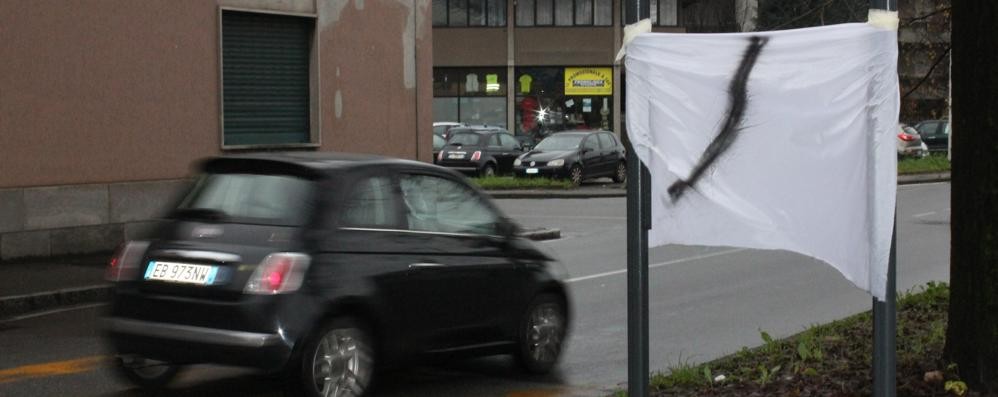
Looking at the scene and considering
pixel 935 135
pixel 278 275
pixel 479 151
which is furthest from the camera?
pixel 935 135

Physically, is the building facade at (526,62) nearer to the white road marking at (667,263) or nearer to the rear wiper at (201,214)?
the white road marking at (667,263)

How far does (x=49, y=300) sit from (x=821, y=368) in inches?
318

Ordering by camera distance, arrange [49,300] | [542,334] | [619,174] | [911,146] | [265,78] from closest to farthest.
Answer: [542,334], [49,300], [265,78], [619,174], [911,146]

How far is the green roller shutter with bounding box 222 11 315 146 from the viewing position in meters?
19.3

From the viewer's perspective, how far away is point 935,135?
5891 centimetres

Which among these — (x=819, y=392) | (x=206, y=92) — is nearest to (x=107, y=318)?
(x=819, y=392)

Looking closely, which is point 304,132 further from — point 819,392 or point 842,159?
point 842,159

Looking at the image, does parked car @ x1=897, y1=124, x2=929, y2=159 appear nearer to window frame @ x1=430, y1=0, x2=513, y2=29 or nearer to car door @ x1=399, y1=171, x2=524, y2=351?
window frame @ x1=430, y1=0, x2=513, y2=29

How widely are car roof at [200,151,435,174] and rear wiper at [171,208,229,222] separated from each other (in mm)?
328

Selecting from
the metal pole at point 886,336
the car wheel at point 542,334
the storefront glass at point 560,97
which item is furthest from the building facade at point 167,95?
the storefront glass at point 560,97

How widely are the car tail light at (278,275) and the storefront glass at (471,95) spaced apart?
55780mm

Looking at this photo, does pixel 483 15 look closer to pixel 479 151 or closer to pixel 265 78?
pixel 479 151

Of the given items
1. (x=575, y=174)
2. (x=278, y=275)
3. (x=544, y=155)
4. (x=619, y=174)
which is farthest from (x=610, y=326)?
(x=619, y=174)

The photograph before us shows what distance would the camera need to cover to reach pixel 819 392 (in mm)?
7293
